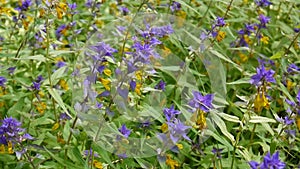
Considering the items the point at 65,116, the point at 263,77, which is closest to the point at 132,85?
the point at 263,77

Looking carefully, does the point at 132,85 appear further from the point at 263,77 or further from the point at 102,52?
the point at 263,77

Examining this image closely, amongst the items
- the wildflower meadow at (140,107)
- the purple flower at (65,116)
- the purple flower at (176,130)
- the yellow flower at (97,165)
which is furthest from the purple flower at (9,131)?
the purple flower at (176,130)

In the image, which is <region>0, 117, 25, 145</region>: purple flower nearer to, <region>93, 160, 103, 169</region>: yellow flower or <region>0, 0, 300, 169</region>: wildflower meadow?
<region>0, 0, 300, 169</region>: wildflower meadow

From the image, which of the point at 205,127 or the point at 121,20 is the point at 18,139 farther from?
the point at 121,20

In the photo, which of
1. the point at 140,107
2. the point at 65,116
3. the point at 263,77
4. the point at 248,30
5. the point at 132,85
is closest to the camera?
the point at 263,77

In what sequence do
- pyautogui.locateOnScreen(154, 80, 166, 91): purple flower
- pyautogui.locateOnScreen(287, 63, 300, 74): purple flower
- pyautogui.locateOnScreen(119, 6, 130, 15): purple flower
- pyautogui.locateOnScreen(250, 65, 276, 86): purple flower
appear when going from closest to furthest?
pyautogui.locateOnScreen(250, 65, 276, 86): purple flower → pyautogui.locateOnScreen(154, 80, 166, 91): purple flower → pyautogui.locateOnScreen(287, 63, 300, 74): purple flower → pyautogui.locateOnScreen(119, 6, 130, 15): purple flower

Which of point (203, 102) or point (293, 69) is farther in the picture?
point (293, 69)

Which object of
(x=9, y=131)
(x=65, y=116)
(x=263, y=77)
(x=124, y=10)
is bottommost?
(x=65, y=116)

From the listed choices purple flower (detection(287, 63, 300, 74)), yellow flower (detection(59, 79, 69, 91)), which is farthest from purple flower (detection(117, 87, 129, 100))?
purple flower (detection(287, 63, 300, 74))

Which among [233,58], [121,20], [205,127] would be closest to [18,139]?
[205,127]

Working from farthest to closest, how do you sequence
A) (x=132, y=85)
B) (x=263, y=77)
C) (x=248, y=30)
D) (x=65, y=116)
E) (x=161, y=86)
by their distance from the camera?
(x=248, y=30)
(x=65, y=116)
(x=161, y=86)
(x=132, y=85)
(x=263, y=77)

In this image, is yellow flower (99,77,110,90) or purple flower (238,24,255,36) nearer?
Result: yellow flower (99,77,110,90)
